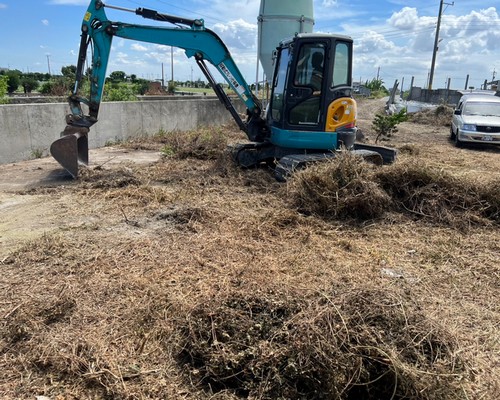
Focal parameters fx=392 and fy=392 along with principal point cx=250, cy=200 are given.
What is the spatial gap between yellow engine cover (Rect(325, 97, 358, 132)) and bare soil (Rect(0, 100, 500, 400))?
150 centimetres

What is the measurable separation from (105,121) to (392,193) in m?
8.48

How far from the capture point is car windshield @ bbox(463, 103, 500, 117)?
43.4 ft

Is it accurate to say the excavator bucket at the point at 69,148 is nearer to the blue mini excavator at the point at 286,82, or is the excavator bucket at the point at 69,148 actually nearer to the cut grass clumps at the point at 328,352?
the blue mini excavator at the point at 286,82

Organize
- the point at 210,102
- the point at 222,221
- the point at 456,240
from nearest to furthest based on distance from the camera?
the point at 456,240
the point at 222,221
the point at 210,102

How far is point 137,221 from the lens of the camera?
514 cm

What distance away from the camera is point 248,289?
3.23 m

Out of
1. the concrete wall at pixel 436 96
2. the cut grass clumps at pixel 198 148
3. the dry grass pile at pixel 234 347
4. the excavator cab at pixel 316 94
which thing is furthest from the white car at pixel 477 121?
the dry grass pile at pixel 234 347

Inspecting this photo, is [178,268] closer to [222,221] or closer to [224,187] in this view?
[222,221]

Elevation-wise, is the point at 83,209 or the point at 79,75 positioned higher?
the point at 79,75

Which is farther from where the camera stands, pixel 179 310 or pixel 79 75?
pixel 79 75

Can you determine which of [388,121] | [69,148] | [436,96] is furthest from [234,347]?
[436,96]

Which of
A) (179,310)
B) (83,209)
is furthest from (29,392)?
(83,209)

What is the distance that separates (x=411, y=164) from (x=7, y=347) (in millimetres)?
5290

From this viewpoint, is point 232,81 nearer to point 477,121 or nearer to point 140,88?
point 477,121
